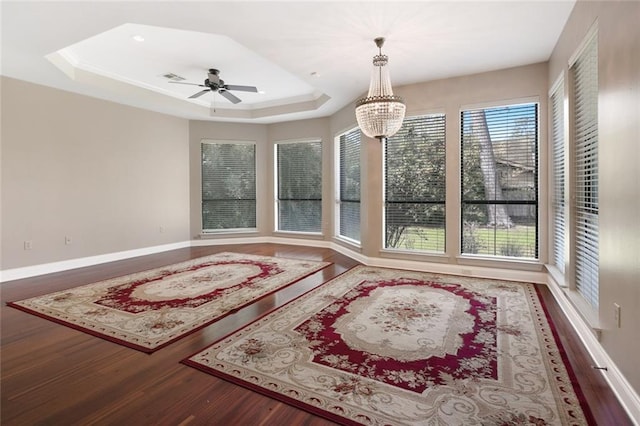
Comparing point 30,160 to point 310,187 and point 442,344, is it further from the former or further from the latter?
point 442,344

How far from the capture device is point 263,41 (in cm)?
354

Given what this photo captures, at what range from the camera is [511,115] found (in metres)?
4.47

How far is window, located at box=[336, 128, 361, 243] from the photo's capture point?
20.2 feet

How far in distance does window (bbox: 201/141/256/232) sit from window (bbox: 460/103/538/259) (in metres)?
4.92

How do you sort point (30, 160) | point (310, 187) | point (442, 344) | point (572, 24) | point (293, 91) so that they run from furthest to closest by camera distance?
point (310, 187), point (293, 91), point (30, 160), point (572, 24), point (442, 344)

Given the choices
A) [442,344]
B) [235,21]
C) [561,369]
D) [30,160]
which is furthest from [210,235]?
[561,369]

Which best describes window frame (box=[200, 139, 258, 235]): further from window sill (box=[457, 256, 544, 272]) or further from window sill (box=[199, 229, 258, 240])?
window sill (box=[457, 256, 544, 272])

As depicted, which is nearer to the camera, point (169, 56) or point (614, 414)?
point (614, 414)

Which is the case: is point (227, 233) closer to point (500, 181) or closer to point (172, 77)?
point (172, 77)

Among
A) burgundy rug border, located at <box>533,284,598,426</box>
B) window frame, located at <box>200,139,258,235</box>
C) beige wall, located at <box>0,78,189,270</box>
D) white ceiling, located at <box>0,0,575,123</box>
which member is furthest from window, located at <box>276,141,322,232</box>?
burgundy rug border, located at <box>533,284,598,426</box>

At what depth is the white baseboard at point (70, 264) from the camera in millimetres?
4614

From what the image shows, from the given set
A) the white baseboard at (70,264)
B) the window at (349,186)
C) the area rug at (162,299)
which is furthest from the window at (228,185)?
the area rug at (162,299)

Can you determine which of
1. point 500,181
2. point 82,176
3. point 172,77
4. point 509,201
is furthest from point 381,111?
point 82,176

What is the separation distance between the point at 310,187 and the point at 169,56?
386 centimetres
